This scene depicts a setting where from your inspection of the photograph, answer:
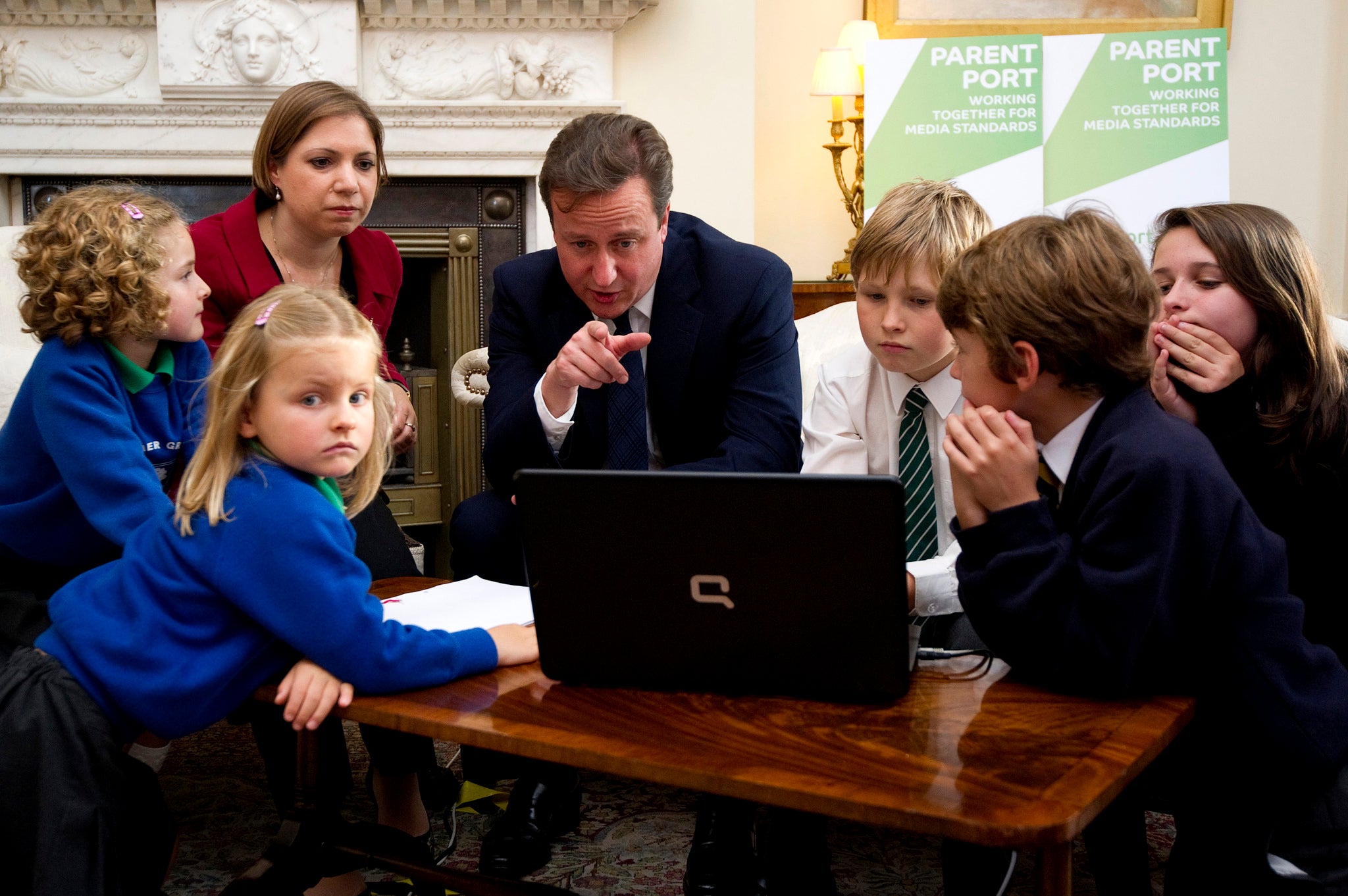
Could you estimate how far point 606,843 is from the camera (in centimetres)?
179

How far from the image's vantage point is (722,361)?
1944 millimetres

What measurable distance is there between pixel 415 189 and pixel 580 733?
2928mm

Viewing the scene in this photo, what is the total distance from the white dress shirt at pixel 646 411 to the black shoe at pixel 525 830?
525 millimetres

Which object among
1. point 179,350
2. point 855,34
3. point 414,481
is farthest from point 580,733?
point 855,34

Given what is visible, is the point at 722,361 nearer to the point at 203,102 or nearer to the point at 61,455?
the point at 61,455

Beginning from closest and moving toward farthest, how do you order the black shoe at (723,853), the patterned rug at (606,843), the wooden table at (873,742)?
the wooden table at (873,742) < the black shoe at (723,853) < the patterned rug at (606,843)

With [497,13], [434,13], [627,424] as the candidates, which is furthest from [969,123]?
[627,424]

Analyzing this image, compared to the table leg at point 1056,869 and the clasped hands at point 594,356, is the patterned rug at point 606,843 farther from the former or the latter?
the table leg at point 1056,869

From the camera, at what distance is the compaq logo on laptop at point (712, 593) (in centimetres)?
98

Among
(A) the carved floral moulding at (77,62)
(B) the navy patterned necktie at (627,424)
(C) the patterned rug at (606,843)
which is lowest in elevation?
(C) the patterned rug at (606,843)

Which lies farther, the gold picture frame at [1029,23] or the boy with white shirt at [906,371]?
the gold picture frame at [1029,23]

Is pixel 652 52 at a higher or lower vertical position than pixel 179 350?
higher

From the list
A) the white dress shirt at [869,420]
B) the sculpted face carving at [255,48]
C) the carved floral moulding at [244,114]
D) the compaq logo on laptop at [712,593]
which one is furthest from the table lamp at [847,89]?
the compaq logo on laptop at [712,593]

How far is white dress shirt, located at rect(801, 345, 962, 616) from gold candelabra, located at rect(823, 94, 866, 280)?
6.99 feet
